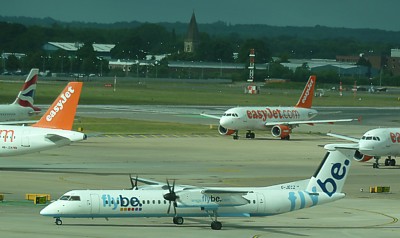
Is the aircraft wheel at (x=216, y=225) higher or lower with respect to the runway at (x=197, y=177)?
higher

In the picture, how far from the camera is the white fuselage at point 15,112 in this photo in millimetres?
116562

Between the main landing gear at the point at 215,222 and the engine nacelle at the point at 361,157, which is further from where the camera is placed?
the engine nacelle at the point at 361,157

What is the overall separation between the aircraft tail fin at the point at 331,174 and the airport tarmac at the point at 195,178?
6.78ft

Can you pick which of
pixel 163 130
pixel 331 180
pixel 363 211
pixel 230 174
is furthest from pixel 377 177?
pixel 163 130

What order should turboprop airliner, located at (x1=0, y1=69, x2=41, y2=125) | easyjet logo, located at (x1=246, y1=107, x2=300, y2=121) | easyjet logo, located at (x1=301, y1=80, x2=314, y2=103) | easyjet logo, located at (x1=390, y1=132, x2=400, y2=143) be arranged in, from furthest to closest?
easyjet logo, located at (x1=301, y1=80, x2=314, y2=103)
easyjet logo, located at (x1=246, y1=107, x2=300, y2=121)
turboprop airliner, located at (x1=0, y1=69, x2=41, y2=125)
easyjet logo, located at (x1=390, y1=132, x2=400, y2=143)

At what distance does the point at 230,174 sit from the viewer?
8500 centimetres

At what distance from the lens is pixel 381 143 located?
3583 inches

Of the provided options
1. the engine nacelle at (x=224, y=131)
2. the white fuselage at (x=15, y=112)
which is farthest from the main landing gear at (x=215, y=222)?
the engine nacelle at (x=224, y=131)

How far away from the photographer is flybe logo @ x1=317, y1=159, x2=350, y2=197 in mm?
59531

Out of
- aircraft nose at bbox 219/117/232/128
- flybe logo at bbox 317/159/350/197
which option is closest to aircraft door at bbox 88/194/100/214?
flybe logo at bbox 317/159/350/197

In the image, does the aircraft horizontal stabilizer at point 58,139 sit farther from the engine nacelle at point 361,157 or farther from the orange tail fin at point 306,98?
the orange tail fin at point 306,98

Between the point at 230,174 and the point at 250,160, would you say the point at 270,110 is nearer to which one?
the point at 250,160

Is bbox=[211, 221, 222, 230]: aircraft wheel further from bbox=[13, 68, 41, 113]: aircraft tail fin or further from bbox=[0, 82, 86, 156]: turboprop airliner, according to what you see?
bbox=[13, 68, 41, 113]: aircraft tail fin

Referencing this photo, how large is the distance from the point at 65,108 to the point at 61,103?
0.46m
